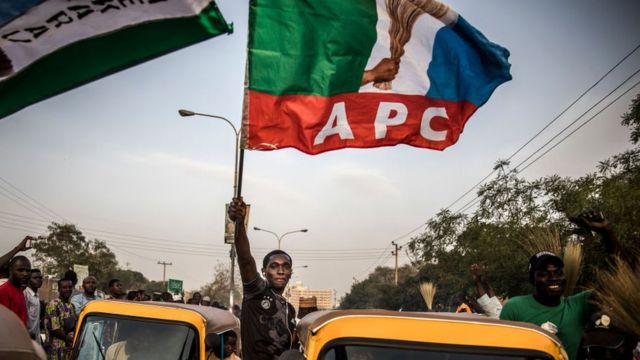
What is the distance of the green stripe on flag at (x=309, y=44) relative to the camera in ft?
17.2

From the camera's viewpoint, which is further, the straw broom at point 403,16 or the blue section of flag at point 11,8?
the straw broom at point 403,16

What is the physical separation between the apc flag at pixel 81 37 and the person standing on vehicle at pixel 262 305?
1850 millimetres

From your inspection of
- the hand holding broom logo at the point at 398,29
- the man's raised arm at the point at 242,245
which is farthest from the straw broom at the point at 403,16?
the man's raised arm at the point at 242,245

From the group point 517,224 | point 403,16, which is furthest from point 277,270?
point 517,224

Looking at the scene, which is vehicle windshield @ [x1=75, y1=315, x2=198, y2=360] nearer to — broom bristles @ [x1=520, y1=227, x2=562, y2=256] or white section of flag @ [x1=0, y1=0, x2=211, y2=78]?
white section of flag @ [x1=0, y1=0, x2=211, y2=78]

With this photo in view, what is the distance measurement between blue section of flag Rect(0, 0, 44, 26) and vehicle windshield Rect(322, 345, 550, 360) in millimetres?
2255

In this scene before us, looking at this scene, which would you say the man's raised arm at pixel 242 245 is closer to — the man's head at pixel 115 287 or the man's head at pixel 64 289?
the man's head at pixel 64 289

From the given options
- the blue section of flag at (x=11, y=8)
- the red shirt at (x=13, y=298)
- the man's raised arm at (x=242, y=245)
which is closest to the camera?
the blue section of flag at (x=11, y=8)

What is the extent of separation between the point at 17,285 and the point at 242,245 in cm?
354

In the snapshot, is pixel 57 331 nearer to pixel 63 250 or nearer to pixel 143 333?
pixel 143 333

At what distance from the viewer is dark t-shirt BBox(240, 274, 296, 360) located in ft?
14.8

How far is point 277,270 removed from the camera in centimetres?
490

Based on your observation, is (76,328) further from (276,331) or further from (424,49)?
(424,49)

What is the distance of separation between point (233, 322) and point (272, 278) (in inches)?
69.2
